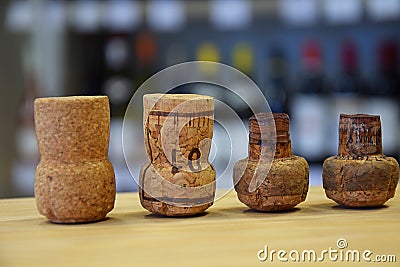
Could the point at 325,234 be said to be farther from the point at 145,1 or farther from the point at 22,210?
the point at 145,1

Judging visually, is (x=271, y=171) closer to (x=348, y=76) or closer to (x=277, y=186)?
(x=277, y=186)

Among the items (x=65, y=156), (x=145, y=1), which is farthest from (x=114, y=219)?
(x=145, y=1)

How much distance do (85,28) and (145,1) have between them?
7.3 inches

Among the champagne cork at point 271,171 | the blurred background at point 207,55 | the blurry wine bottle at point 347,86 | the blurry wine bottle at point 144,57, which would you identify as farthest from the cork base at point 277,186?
the blurry wine bottle at point 144,57

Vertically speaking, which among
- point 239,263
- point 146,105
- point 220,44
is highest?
point 220,44

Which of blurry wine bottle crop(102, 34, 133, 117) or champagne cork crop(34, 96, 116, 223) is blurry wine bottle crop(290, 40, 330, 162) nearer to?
blurry wine bottle crop(102, 34, 133, 117)

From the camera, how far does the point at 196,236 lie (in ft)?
1.99

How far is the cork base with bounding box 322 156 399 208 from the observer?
72 centimetres

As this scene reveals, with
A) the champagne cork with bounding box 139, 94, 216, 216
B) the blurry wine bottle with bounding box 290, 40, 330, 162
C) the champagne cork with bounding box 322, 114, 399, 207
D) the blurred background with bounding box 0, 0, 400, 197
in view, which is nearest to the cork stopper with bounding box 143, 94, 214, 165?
the champagne cork with bounding box 139, 94, 216, 216

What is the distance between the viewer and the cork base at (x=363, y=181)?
0.72 metres

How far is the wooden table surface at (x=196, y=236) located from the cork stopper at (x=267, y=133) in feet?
0.22

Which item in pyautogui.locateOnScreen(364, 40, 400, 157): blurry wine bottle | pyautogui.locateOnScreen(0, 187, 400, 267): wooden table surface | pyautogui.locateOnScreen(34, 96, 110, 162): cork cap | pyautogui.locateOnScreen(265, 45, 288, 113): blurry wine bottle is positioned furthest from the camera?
pyautogui.locateOnScreen(265, 45, 288, 113): blurry wine bottle

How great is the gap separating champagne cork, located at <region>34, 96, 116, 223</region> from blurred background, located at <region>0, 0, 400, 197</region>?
83 cm

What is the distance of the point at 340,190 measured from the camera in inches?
28.6
